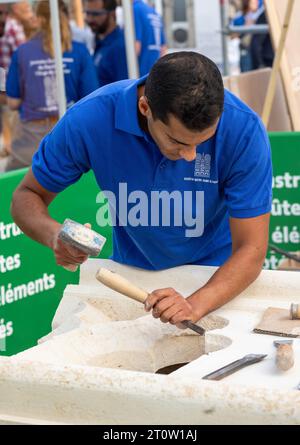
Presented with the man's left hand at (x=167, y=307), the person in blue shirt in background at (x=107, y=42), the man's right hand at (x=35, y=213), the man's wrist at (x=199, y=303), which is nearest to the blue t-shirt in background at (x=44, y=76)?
the person in blue shirt in background at (x=107, y=42)

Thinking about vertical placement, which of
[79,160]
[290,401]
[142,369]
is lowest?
[142,369]

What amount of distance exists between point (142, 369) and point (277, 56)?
13.1ft

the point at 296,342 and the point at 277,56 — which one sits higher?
the point at 277,56

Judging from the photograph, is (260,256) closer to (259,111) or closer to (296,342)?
(296,342)

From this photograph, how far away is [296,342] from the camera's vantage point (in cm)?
303

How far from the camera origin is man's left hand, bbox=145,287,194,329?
3.17 meters

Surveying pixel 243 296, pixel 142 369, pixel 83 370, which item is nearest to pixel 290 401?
pixel 83 370

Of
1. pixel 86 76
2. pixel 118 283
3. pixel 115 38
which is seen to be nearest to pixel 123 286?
pixel 118 283

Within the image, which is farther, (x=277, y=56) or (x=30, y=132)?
(x=30, y=132)

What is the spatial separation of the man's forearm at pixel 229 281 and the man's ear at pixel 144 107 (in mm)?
606

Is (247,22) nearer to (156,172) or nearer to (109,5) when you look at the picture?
(109,5)

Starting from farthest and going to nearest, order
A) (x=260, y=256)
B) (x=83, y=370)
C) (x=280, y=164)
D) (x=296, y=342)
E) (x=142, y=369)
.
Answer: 1. (x=280, y=164)
2. (x=260, y=256)
3. (x=142, y=369)
4. (x=296, y=342)
5. (x=83, y=370)

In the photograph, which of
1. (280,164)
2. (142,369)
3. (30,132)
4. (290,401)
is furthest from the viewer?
(30,132)

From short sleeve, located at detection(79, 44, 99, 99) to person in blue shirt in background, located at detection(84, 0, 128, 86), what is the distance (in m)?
0.53
